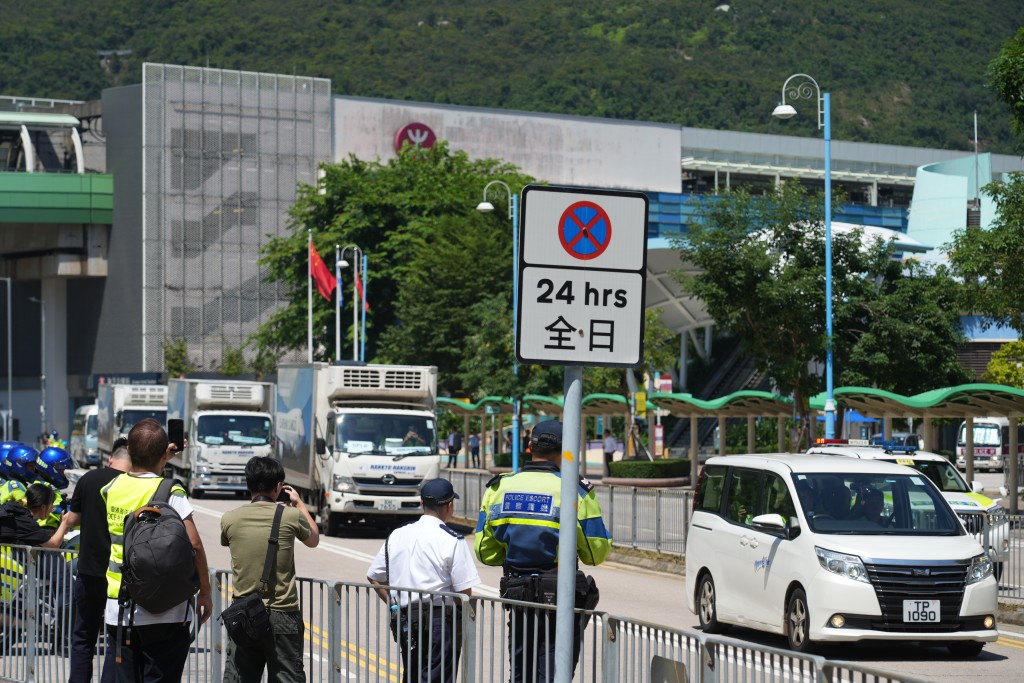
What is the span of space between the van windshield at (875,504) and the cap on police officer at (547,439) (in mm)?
5560

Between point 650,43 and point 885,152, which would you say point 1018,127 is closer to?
point 885,152

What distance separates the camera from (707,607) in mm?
14820

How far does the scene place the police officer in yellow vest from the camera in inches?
328

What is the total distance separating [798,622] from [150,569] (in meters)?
7.23

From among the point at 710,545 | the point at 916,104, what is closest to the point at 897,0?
the point at 916,104

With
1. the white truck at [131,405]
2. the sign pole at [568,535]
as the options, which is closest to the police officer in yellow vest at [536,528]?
the sign pole at [568,535]

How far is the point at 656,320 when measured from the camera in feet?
197

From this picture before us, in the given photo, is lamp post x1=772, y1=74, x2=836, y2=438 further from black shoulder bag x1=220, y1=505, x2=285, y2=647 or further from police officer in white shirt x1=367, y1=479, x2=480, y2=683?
black shoulder bag x1=220, y1=505, x2=285, y2=647

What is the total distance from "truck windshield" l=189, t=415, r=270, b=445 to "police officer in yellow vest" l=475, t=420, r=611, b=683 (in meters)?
31.4

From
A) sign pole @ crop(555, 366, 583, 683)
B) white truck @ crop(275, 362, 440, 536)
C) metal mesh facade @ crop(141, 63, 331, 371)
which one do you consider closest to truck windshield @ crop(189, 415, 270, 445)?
white truck @ crop(275, 362, 440, 536)

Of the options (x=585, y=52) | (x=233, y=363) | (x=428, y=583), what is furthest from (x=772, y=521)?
(x=585, y=52)

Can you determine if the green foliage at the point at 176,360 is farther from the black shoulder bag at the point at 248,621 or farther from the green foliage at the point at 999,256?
the black shoulder bag at the point at 248,621

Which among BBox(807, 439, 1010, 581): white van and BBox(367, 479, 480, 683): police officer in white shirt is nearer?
BBox(367, 479, 480, 683): police officer in white shirt

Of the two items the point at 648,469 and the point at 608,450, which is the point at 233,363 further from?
the point at 648,469
